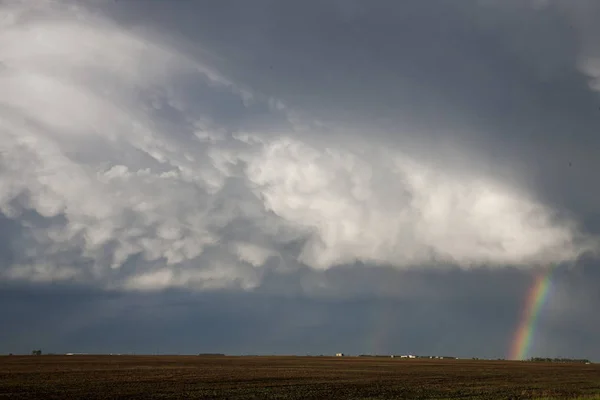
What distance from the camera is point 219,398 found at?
51.8 m

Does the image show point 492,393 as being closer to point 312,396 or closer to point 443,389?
point 443,389

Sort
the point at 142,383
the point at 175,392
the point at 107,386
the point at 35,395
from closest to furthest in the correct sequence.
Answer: the point at 35,395 → the point at 175,392 → the point at 107,386 → the point at 142,383

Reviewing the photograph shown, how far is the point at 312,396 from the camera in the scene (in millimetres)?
54531

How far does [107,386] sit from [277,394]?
20.4 metres

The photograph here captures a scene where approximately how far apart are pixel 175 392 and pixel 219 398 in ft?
24.2

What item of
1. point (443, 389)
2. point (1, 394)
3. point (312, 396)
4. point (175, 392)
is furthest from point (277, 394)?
point (1, 394)

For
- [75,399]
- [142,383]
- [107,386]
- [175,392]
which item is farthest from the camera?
[142,383]

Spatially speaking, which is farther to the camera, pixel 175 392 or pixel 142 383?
pixel 142 383

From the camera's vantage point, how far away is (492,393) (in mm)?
60594

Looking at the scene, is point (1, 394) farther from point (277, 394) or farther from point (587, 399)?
point (587, 399)

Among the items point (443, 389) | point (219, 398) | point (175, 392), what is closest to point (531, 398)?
point (443, 389)

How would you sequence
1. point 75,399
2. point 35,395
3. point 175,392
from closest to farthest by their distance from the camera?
point 75,399, point 35,395, point 175,392

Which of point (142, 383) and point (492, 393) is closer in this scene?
point (492, 393)

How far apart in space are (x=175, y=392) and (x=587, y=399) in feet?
123
